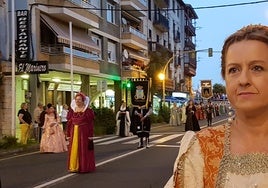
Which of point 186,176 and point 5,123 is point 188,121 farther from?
point 186,176

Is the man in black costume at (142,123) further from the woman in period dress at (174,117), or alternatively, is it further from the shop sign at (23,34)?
the woman in period dress at (174,117)

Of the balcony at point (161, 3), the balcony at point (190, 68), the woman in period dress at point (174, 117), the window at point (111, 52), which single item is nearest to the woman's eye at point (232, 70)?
the window at point (111, 52)

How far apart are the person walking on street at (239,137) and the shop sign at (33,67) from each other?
66.8 feet

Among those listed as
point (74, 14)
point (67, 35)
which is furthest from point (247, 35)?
point (74, 14)

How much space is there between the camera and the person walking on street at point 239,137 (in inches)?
82.6

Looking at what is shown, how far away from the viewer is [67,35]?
3002cm

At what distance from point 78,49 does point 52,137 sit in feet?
45.9

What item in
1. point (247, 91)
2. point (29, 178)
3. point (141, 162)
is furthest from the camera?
point (141, 162)

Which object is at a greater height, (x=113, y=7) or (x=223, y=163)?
(x=113, y=7)

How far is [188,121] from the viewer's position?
84.5 ft

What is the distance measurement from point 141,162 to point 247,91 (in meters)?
12.4

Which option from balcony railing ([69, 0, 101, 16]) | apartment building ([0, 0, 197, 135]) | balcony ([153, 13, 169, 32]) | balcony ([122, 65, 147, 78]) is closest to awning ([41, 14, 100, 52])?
apartment building ([0, 0, 197, 135])

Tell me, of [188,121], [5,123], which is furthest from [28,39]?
[188,121]

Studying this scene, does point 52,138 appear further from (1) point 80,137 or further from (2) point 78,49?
(2) point 78,49
